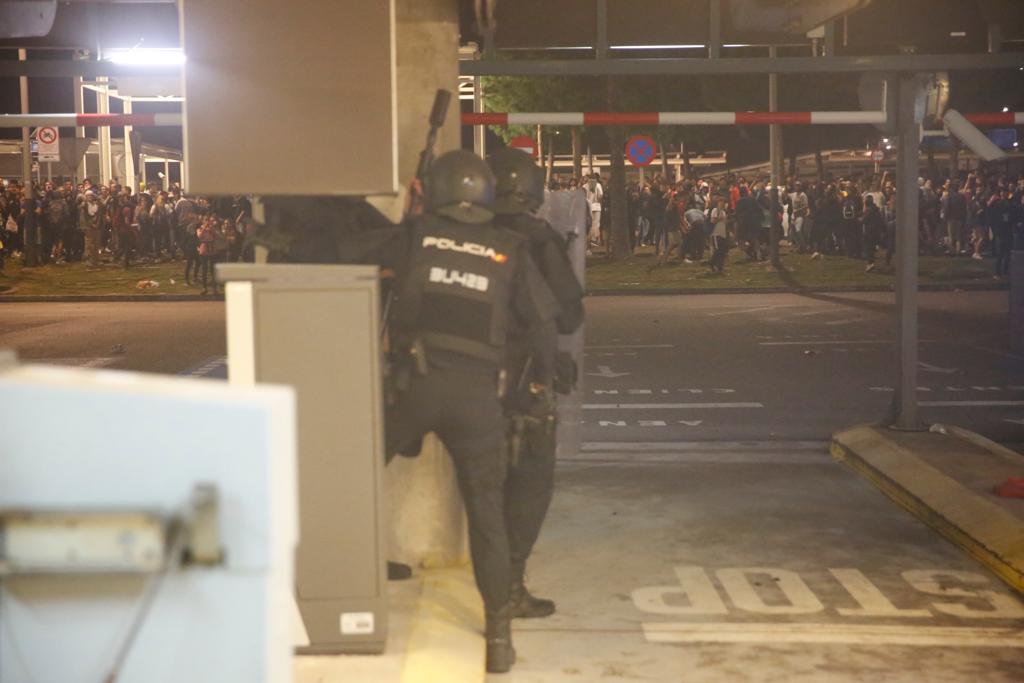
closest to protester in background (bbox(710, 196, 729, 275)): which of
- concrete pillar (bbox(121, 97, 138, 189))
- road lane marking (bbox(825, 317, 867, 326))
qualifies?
road lane marking (bbox(825, 317, 867, 326))

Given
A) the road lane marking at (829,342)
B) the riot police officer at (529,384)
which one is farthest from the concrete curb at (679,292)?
the riot police officer at (529,384)

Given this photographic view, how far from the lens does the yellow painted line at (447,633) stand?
523 centimetres

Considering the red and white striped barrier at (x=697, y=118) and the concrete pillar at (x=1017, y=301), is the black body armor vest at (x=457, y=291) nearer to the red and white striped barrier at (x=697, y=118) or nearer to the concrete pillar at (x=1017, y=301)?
the red and white striped barrier at (x=697, y=118)

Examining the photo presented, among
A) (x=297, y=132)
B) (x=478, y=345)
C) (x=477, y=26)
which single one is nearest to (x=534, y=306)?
(x=478, y=345)

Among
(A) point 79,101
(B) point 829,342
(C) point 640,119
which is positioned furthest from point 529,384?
(A) point 79,101

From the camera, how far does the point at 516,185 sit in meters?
6.15

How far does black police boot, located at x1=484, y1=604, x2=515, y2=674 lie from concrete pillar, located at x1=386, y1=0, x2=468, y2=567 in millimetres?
1210

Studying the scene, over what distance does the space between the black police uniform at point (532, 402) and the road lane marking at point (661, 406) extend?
667cm

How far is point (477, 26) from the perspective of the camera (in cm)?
714

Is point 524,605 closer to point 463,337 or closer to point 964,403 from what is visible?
point 463,337

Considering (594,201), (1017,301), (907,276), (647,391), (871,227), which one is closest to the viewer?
(907,276)

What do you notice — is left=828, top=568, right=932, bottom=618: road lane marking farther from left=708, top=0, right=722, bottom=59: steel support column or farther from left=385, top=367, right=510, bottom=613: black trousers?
left=708, top=0, right=722, bottom=59: steel support column

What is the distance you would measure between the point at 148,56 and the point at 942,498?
7139 mm

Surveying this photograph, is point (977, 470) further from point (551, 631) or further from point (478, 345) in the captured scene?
point (478, 345)
